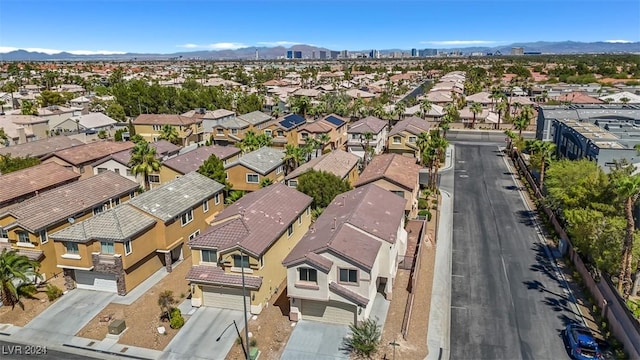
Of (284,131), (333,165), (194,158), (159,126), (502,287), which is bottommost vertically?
(502,287)

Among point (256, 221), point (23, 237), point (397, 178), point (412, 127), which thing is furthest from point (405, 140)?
point (23, 237)

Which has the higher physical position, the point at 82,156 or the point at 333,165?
the point at 82,156

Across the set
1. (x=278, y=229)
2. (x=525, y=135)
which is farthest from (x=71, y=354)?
(x=525, y=135)

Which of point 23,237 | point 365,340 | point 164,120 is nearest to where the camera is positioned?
point 365,340

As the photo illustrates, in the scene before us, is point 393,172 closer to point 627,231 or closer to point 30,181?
point 627,231

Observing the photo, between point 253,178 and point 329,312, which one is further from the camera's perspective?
point 253,178

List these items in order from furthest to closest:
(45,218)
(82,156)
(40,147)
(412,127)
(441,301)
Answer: (412,127)
(40,147)
(82,156)
(45,218)
(441,301)
